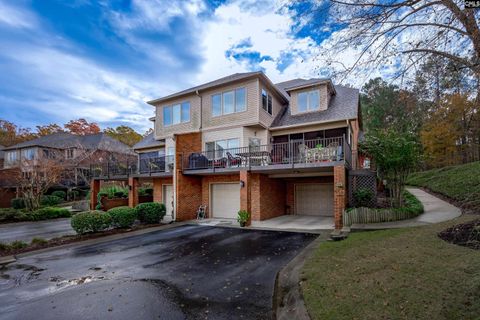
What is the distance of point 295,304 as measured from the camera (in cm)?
424

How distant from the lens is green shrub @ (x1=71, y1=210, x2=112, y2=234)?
11.3 metres

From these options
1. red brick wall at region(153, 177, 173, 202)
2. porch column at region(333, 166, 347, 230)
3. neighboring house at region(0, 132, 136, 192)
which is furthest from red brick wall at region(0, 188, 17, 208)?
porch column at region(333, 166, 347, 230)

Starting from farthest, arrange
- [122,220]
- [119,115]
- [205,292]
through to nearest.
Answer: [119,115], [122,220], [205,292]

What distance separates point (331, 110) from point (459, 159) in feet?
68.7

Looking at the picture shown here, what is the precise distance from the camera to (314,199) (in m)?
15.7

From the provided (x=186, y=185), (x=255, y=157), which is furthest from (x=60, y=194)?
(x=255, y=157)

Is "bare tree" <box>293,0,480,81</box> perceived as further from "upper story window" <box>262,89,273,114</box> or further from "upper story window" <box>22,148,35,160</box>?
"upper story window" <box>22,148,35,160</box>

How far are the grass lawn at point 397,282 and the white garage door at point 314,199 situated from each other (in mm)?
8752

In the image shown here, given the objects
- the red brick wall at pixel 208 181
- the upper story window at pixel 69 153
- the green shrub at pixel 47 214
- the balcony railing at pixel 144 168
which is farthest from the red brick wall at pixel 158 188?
the upper story window at pixel 69 153

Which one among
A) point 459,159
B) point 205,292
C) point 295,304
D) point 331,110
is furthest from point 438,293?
point 459,159

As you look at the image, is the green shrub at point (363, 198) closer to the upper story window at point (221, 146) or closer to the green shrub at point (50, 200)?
the upper story window at point (221, 146)

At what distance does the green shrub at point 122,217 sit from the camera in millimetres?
12523

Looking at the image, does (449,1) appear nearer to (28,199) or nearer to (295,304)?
(295,304)

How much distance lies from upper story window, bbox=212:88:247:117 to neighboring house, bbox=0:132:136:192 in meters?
14.1
